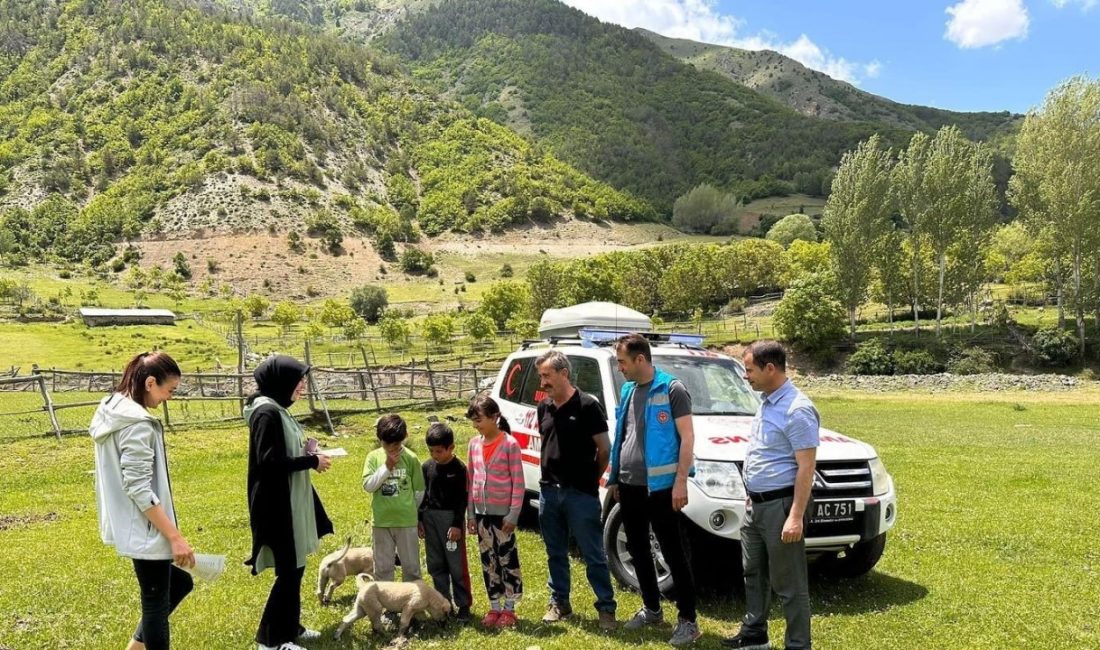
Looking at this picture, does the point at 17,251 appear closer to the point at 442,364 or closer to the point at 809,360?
the point at 442,364

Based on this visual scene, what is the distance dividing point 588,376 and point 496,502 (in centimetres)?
215

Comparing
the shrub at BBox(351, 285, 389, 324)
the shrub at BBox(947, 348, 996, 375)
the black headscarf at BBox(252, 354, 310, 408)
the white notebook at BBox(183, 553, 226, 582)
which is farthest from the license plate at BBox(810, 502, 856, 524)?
the shrub at BBox(351, 285, 389, 324)

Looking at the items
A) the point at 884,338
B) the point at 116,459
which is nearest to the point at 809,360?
the point at 884,338

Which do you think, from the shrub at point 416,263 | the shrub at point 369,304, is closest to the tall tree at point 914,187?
the shrub at point 369,304

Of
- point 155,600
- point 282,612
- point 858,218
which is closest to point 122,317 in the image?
point 858,218

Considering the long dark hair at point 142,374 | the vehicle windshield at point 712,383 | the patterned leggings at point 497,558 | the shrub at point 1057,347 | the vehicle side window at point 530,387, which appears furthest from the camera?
the shrub at point 1057,347

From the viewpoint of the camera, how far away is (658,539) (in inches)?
189

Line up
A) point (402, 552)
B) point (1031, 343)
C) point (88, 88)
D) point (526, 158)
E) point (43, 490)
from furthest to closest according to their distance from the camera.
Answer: point (526, 158) < point (88, 88) < point (1031, 343) < point (43, 490) < point (402, 552)

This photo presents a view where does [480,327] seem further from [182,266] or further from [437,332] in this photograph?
[182,266]

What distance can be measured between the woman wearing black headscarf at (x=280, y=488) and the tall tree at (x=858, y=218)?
51.2m

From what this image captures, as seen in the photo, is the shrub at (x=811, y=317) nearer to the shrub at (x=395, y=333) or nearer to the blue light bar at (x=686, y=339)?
the shrub at (x=395, y=333)

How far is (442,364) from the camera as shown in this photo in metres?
47.3

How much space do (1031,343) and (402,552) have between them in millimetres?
49533

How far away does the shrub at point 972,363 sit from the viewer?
138 ft
